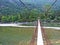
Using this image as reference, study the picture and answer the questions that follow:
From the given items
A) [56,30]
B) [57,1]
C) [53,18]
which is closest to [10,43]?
[56,30]

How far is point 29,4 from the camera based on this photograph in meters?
10.1

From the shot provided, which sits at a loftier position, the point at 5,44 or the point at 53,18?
the point at 53,18

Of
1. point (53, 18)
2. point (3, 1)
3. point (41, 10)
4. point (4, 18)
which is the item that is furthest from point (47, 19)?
point (3, 1)

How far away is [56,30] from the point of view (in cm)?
779

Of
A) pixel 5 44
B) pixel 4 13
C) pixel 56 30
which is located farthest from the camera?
pixel 4 13

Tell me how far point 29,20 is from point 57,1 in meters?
2.43

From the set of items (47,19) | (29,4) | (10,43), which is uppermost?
(29,4)

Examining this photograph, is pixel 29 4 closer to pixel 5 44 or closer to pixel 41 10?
pixel 41 10

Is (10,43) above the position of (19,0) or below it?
below

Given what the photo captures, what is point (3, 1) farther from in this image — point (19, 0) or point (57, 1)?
point (57, 1)

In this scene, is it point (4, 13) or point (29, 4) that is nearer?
point (4, 13)

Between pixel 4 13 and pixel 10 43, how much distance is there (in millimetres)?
3928

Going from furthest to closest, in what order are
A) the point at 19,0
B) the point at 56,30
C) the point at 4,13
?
the point at 19,0, the point at 4,13, the point at 56,30

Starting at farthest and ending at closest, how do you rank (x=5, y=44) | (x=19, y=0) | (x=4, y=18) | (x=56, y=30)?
(x=19, y=0)
(x=4, y=18)
(x=56, y=30)
(x=5, y=44)
